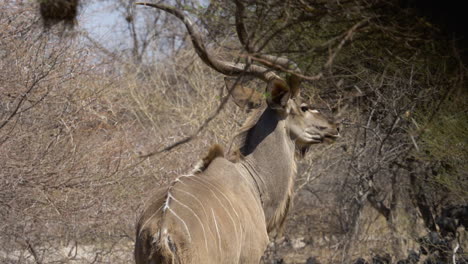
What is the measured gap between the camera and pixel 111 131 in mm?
5203

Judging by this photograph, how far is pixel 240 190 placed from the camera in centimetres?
375

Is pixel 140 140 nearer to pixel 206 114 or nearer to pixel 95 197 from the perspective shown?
pixel 206 114

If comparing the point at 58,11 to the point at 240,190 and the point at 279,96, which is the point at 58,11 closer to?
the point at 279,96

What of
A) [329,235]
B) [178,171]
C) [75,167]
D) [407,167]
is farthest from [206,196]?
[329,235]

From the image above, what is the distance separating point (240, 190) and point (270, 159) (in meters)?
0.41

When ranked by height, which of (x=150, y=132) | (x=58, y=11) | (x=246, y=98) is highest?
(x=58, y=11)

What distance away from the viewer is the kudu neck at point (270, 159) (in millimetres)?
4062

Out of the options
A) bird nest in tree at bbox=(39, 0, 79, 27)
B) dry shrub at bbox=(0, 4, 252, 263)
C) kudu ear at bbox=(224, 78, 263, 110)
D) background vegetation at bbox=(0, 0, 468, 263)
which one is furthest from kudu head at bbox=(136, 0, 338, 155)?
bird nest in tree at bbox=(39, 0, 79, 27)

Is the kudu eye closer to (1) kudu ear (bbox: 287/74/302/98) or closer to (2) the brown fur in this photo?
(1) kudu ear (bbox: 287/74/302/98)

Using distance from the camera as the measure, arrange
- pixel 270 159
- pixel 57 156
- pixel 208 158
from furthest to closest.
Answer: pixel 57 156, pixel 270 159, pixel 208 158

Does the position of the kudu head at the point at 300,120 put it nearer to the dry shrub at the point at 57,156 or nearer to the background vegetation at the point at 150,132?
the background vegetation at the point at 150,132

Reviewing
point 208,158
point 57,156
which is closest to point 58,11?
point 57,156

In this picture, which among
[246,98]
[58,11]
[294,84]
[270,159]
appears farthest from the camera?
[58,11]

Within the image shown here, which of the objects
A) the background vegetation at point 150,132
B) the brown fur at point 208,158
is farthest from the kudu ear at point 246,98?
the brown fur at point 208,158
